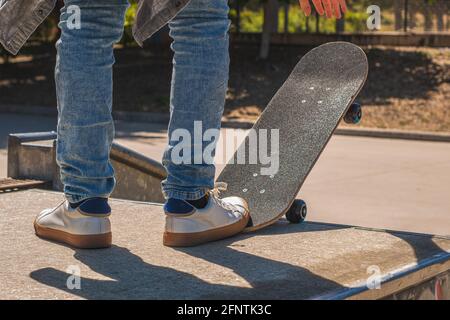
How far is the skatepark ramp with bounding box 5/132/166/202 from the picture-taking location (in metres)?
5.59

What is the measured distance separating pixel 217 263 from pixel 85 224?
0.50 meters

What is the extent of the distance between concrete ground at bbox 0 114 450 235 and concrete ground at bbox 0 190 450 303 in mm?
2922

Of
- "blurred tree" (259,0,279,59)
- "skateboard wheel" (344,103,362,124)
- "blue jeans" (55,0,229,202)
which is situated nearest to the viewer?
"blue jeans" (55,0,229,202)

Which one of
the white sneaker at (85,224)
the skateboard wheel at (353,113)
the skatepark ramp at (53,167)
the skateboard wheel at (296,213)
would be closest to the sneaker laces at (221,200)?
the skateboard wheel at (296,213)

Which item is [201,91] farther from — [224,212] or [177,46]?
[224,212]

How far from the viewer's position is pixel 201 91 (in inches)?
140

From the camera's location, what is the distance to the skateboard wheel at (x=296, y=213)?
425 cm

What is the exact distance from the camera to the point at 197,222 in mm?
3656

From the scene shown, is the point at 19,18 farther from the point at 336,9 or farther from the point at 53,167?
the point at 53,167

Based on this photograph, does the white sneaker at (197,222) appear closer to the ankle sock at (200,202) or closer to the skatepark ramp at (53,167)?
the ankle sock at (200,202)

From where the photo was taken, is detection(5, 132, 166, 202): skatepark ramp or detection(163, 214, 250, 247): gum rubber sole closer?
detection(163, 214, 250, 247): gum rubber sole

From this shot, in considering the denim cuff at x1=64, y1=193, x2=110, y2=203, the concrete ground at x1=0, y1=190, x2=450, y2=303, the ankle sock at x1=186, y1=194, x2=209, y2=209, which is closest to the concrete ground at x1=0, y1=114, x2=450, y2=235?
the concrete ground at x1=0, y1=190, x2=450, y2=303

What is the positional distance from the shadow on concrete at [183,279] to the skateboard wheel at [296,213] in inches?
25.7

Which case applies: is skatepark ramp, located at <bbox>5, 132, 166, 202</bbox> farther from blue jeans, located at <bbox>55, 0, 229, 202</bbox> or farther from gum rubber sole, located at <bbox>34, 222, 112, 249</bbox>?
blue jeans, located at <bbox>55, 0, 229, 202</bbox>
